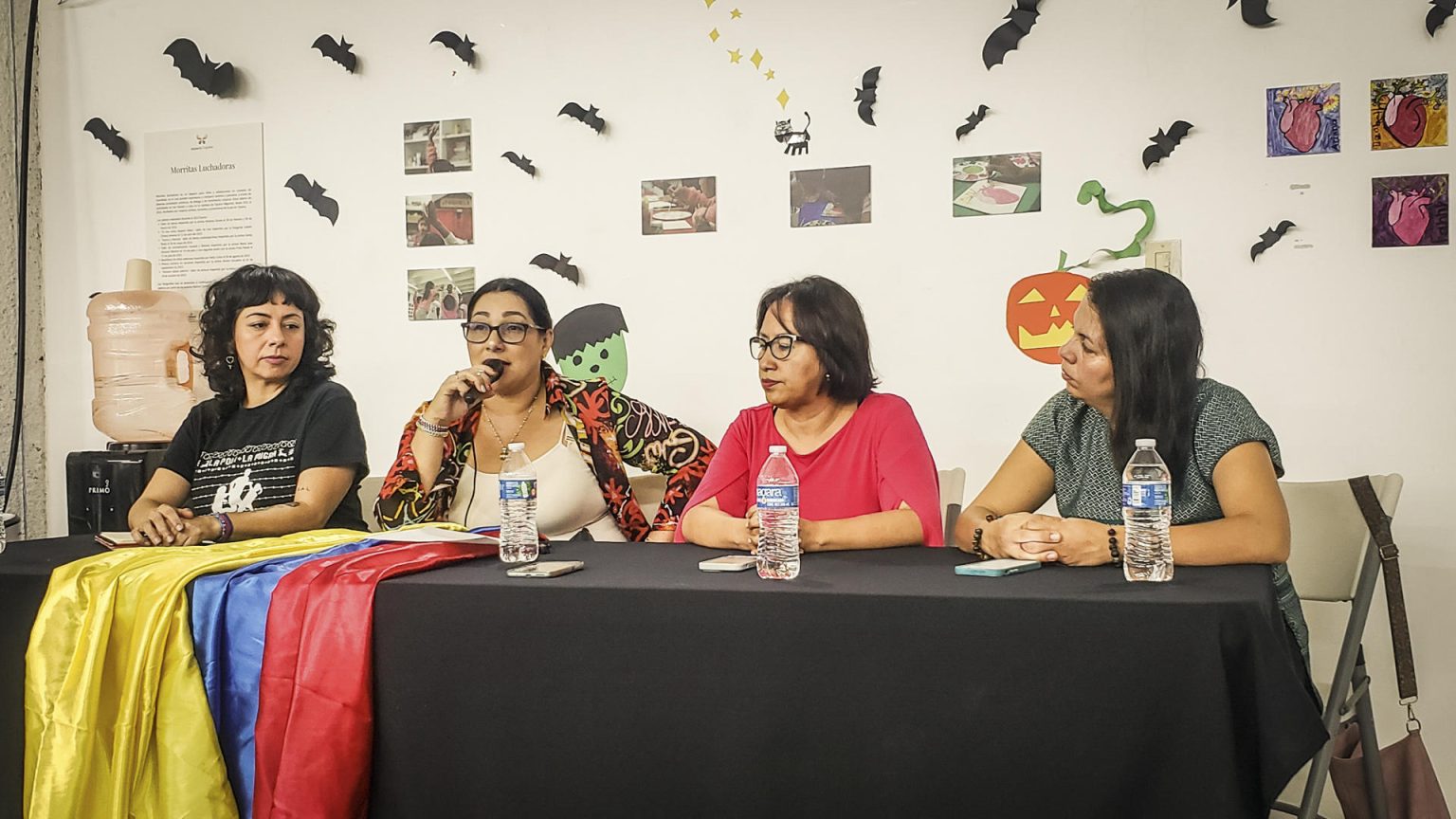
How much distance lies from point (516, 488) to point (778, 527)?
444 millimetres

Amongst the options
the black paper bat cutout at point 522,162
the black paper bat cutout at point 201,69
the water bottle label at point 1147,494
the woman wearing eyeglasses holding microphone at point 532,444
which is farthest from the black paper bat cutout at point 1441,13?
the black paper bat cutout at point 201,69

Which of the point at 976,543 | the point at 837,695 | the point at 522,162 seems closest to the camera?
the point at 837,695

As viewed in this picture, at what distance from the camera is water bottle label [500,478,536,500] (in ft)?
6.18

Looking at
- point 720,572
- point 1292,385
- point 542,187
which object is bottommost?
point 720,572

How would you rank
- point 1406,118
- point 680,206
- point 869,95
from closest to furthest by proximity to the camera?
1. point 1406,118
2. point 869,95
3. point 680,206

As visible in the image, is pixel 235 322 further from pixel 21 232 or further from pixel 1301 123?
pixel 1301 123

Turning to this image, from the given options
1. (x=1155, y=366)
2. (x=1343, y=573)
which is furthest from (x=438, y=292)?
(x=1343, y=573)

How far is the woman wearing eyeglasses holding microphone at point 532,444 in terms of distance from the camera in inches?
101

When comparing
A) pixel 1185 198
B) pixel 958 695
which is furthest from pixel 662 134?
pixel 958 695

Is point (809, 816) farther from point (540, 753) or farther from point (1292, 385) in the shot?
point (1292, 385)

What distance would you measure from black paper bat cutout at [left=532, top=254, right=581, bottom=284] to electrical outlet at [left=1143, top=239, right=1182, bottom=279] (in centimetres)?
150

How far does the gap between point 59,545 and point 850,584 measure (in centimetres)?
158

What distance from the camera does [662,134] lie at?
3.21 m

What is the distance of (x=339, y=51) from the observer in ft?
11.4
